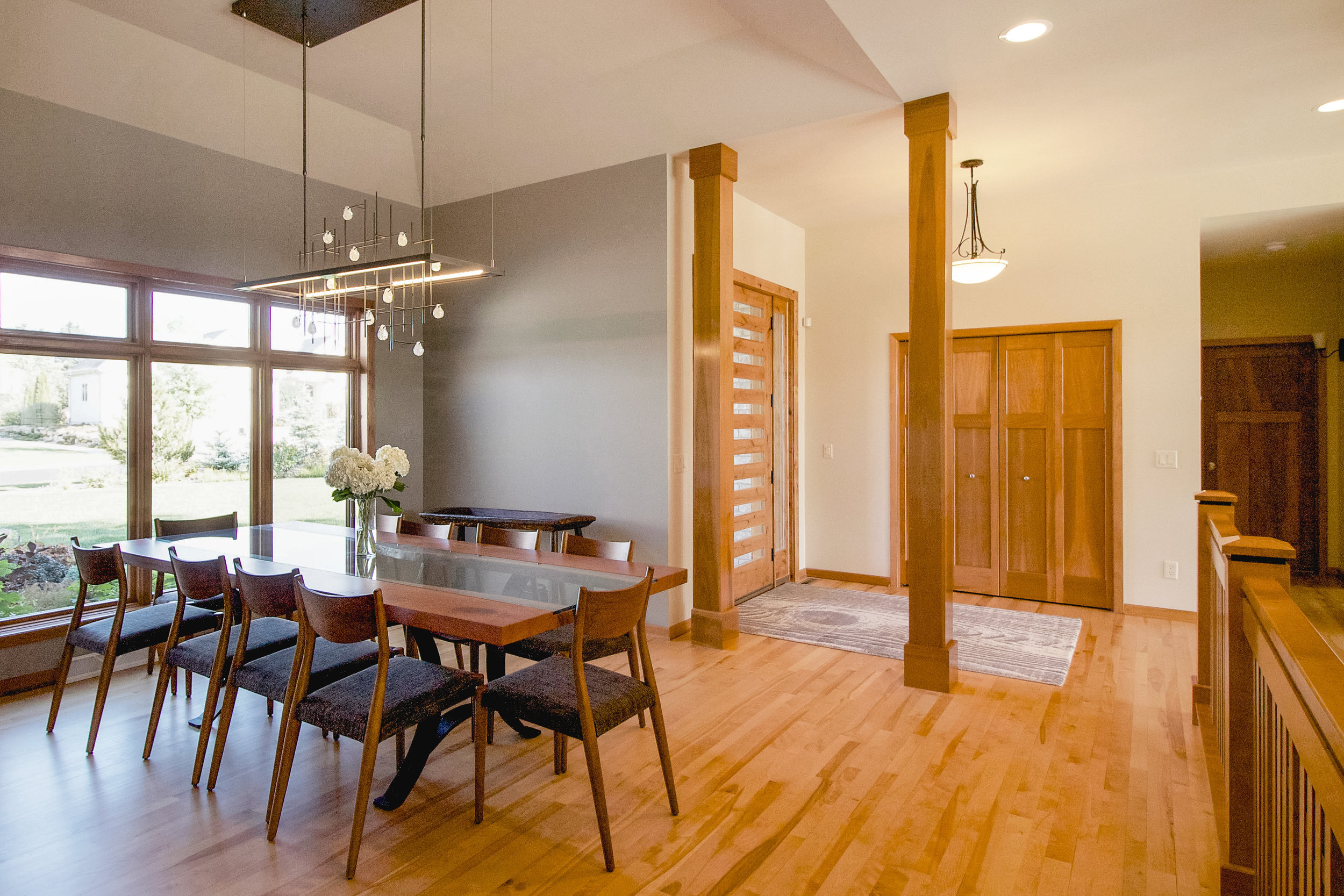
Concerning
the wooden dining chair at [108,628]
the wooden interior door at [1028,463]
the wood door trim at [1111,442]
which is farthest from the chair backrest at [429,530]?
the wooden interior door at [1028,463]

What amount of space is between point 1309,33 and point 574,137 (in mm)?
3639

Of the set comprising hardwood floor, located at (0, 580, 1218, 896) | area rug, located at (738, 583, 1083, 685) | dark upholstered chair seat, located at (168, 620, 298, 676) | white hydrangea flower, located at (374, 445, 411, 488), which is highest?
white hydrangea flower, located at (374, 445, 411, 488)

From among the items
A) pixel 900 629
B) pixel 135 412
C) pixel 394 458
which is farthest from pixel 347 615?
pixel 900 629

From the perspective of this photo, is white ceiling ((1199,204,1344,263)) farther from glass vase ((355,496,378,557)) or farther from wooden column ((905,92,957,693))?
glass vase ((355,496,378,557))

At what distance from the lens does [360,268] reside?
10.7 ft

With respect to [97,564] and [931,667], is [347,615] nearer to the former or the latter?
[97,564]

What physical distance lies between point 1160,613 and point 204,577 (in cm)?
551

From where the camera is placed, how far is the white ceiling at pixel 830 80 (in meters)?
3.10

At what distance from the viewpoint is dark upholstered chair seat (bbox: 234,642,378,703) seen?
2.57 meters

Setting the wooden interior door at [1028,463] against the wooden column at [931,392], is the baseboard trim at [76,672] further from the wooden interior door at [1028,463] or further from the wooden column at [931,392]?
the wooden interior door at [1028,463]

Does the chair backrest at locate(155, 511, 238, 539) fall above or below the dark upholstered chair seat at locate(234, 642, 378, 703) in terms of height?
above

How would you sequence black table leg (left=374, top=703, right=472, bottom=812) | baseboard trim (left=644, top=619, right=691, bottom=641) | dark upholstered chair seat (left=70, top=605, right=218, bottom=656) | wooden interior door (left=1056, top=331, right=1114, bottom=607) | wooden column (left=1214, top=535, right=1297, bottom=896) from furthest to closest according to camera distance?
wooden interior door (left=1056, top=331, right=1114, bottom=607), baseboard trim (left=644, top=619, right=691, bottom=641), dark upholstered chair seat (left=70, top=605, right=218, bottom=656), black table leg (left=374, top=703, right=472, bottom=812), wooden column (left=1214, top=535, right=1297, bottom=896)

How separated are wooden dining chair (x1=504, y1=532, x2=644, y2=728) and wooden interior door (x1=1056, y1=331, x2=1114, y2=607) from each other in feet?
11.8

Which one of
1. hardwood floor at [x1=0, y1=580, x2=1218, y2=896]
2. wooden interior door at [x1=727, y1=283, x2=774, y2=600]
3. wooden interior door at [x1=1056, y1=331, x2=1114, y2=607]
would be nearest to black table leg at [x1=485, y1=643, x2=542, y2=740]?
hardwood floor at [x1=0, y1=580, x2=1218, y2=896]
